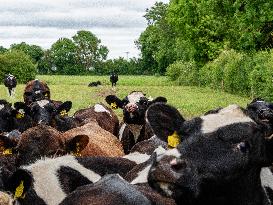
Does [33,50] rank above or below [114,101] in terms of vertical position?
below

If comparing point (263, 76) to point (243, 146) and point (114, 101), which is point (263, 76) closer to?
point (114, 101)

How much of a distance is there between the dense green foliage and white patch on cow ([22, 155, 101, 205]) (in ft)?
194

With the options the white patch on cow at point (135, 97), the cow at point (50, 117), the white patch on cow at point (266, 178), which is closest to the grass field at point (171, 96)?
the white patch on cow at point (135, 97)

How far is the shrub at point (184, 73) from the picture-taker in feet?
208

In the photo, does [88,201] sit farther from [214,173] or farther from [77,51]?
[77,51]

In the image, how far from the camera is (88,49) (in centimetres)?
14225

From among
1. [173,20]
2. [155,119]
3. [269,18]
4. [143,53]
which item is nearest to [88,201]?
[155,119]

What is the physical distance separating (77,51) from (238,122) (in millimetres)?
135949

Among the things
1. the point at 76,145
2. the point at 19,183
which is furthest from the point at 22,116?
the point at 19,183

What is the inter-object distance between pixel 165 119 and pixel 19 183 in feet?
5.08

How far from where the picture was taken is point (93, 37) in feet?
479

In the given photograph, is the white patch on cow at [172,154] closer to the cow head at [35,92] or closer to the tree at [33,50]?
A: the cow head at [35,92]

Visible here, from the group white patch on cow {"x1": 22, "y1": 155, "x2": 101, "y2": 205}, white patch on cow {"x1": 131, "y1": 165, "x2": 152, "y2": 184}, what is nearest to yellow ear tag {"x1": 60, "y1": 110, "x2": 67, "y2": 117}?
white patch on cow {"x1": 22, "y1": 155, "x2": 101, "y2": 205}

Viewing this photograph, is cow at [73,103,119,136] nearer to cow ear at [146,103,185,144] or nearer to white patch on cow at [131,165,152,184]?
white patch on cow at [131,165,152,184]
